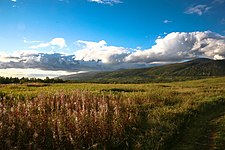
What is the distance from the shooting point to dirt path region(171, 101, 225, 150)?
13.3 meters

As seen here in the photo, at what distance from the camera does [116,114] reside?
51.7 feet

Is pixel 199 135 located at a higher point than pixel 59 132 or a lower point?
lower

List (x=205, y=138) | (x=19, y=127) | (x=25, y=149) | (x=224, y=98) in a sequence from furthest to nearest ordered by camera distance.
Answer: (x=224, y=98) < (x=205, y=138) < (x=19, y=127) < (x=25, y=149)

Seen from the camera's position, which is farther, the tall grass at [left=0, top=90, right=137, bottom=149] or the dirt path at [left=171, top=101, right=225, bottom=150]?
the dirt path at [left=171, top=101, right=225, bottom=150]

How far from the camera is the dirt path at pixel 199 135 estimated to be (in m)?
13.3

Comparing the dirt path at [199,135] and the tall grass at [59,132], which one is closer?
the tall grass at [59,132]

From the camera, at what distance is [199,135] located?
1521cm

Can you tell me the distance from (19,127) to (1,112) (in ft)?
3.40

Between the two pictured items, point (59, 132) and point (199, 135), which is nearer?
point (59, 132)

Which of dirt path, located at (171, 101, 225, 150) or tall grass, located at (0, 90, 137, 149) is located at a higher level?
tall grass, located at (0, 90, 137, 149)

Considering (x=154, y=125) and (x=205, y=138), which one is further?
(x=154, y=125)

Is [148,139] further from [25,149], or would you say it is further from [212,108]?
[212,108]

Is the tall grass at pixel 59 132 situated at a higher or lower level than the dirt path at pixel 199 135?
higher

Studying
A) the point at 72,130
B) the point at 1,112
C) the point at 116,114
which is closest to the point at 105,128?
the point at 72,130
